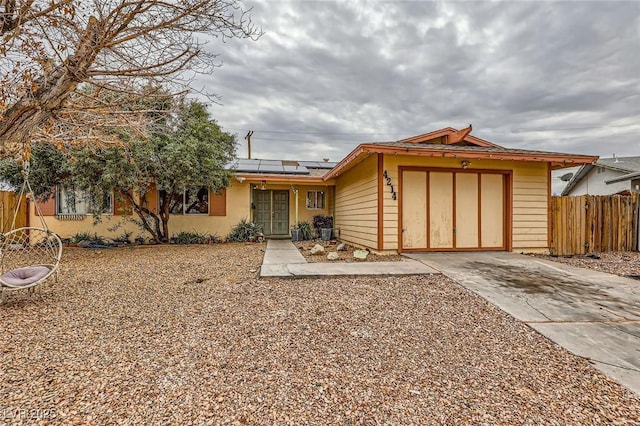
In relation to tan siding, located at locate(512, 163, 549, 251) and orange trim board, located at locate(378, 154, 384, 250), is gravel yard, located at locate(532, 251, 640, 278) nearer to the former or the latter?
tan siding, located at locate(512, 163, 549, 251)

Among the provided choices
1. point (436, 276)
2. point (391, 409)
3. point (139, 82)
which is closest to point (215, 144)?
point (139, 82)

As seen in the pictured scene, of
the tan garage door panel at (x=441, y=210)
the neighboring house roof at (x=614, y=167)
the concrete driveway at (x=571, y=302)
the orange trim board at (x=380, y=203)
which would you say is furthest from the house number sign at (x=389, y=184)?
the neighboring house roof at (x=614, y=167)

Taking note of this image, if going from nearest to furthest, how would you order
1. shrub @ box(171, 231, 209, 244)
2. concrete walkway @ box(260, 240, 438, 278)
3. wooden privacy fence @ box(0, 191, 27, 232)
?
concrete walkway @ box(260, 240, 438, 278), wooden privacy fence @ box(0, 191, 27, 232), shrub @ box(171, 231, 209, 244)

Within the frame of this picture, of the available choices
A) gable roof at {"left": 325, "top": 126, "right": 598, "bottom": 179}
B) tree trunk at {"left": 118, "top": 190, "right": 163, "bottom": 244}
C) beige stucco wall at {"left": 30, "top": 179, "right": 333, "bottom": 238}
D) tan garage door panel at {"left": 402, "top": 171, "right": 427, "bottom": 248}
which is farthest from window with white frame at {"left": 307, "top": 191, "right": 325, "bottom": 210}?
tan garage door panel at {"left": 402, "top": 171, "right": 427, "bottom": 248}

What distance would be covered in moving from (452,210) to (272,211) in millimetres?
6822

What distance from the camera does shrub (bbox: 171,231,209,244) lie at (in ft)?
34.1

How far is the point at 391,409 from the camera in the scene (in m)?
1.73

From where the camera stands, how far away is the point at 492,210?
7.34m

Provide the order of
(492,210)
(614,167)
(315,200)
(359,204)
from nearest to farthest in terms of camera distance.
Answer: (492,210) → (359,204) → (315,200) → (614,167)

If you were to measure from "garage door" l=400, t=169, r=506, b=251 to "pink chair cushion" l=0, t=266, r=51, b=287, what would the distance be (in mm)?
6193

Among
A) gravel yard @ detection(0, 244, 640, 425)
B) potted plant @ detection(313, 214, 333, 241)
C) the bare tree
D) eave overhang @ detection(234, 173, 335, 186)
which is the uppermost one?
the bare tree

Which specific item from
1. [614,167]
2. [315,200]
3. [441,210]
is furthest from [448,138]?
[614,167]

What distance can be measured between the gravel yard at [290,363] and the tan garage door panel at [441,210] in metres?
3.46

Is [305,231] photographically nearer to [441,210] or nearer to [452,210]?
[441,210]
